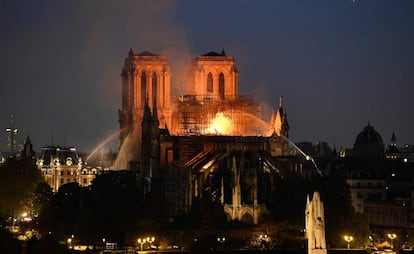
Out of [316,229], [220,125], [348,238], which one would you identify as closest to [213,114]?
[220,125]

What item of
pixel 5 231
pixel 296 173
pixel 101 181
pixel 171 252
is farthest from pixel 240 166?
pixel 5 231

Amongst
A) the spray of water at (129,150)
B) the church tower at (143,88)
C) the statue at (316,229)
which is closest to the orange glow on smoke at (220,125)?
the church tower at (143,88)

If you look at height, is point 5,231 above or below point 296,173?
below

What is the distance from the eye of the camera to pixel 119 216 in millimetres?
89438

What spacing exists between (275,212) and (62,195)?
17.5 m

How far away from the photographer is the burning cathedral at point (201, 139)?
103m

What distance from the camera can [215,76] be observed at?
417 ft

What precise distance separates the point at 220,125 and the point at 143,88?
1021cm

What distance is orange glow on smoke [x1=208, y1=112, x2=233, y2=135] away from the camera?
12169cm

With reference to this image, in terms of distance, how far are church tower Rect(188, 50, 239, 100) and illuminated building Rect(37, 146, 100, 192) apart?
21827 millimetres

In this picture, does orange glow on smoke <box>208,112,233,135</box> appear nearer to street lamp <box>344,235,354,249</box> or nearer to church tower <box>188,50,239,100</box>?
church tower <box>188,50,239,100</box>

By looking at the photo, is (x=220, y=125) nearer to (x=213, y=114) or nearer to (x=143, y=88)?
(x=213, y=114)

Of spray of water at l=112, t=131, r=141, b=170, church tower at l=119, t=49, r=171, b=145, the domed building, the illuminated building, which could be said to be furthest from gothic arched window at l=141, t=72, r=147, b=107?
the domed building

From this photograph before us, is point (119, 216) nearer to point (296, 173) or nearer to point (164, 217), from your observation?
point (164, 217)
